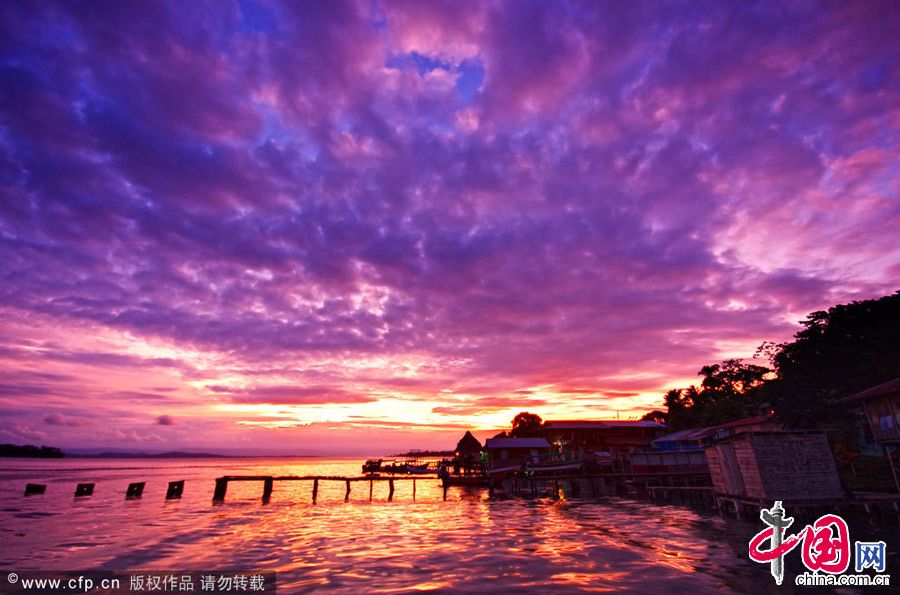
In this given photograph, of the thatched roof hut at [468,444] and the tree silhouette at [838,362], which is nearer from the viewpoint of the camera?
the tree silhouette at [838,362]

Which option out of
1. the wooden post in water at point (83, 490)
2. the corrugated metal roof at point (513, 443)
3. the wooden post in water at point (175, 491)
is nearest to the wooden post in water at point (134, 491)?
the wooden post in water at point (83, 490)

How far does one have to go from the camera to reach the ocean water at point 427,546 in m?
14.5

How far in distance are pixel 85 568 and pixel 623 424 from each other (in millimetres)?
71102

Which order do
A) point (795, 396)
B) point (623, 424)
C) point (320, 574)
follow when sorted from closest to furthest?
point (320, 574), point (795, 396), point (623, 424)

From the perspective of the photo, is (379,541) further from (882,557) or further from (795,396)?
(795,396)

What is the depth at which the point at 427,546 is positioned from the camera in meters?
20.6

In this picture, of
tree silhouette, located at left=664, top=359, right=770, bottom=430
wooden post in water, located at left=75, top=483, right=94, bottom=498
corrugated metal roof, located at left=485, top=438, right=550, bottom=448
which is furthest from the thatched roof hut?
wooden post in water, located at left=75, top=483, right=94, bottom=498

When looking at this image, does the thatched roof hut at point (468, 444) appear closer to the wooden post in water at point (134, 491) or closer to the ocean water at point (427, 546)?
the ocean water at point (427, 546)

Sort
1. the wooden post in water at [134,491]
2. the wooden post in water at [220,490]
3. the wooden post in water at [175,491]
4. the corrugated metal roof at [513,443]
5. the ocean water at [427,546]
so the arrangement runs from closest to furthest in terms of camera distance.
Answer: the ocean water at [427,546] → the wooden post in water at [220,490] → the wooden post in water at [175,491] → the wooden post in water at [134,491] → the corrugated metal roof at [513,443]

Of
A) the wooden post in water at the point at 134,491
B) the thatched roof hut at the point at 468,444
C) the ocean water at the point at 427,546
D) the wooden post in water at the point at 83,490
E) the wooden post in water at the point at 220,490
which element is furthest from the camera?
the thatched roof hut at the point at 468,444

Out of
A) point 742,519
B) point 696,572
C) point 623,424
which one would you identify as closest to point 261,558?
point 696,572

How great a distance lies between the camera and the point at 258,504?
43031mm

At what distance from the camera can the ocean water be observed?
14.5 m

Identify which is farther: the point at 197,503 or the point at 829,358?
the point at 829,358
